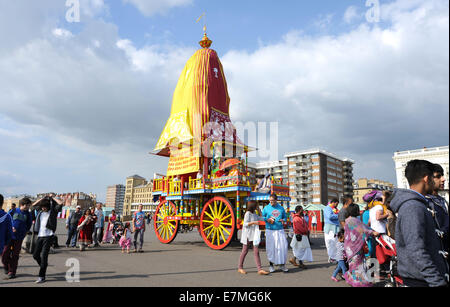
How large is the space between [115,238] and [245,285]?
35.3ft

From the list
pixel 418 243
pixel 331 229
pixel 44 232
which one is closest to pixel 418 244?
pixel 418 243

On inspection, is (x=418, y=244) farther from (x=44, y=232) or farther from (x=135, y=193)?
(x=135, y=193)

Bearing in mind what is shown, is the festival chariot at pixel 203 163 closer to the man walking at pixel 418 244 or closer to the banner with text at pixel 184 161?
the banner with text at pixel 184 161

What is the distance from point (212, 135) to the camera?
12898mm

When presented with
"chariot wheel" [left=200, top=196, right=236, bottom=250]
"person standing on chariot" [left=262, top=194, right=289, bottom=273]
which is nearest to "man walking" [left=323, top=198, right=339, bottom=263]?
"person standing on chariot" [left=262, top=194, right=289, bottom=273]

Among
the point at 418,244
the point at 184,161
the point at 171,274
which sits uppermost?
the point at 184,161

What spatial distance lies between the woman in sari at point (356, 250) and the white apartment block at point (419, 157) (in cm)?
5485

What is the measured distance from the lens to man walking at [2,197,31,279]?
5.82m

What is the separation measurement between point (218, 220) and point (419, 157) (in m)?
66.0

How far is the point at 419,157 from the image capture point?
6056cm

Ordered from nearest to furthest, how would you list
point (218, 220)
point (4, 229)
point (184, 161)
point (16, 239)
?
1. point (4, 229)
2. point (16, 239)
3. point (218, 220)
4. point (184, 161)
